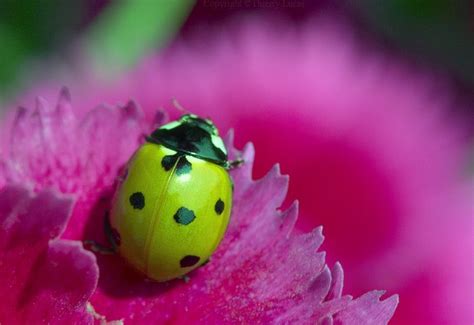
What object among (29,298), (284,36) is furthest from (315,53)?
(29,298)

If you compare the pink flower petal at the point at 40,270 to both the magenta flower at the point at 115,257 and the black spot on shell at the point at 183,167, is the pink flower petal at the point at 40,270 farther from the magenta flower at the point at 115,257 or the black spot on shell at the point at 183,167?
the black spot on shell at the point at 183,167

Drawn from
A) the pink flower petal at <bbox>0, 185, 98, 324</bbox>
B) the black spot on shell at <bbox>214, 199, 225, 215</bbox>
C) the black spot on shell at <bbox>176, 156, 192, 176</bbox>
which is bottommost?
Answer: the pink flower petal at <bbox>0, 185, 98, 324</bbox>

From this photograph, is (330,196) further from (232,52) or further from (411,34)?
(411,34)

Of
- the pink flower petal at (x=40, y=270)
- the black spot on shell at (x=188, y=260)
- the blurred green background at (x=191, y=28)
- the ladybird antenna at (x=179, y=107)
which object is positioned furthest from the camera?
the blurred green background at (x=191, y=28)

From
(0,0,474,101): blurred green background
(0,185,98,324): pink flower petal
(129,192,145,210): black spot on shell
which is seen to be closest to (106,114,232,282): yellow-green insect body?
(129,192,145,210): black spot on shell

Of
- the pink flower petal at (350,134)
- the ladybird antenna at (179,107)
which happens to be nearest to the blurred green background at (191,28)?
the pink flower petal at (350,134)

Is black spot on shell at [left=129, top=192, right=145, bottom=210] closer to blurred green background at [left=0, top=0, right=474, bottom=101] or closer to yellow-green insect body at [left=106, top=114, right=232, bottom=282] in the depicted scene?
yellow-green insect body at [left=106, top=114, right=232, bottom=282]

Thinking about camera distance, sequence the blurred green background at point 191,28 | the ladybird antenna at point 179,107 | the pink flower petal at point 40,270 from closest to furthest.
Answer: the pink flower petal at point 40,270, the ladybird antenna at point 179,107, the blurred green background at point 191,28

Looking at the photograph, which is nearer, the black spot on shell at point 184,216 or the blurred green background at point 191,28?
the black spot on shell at point 184,216
